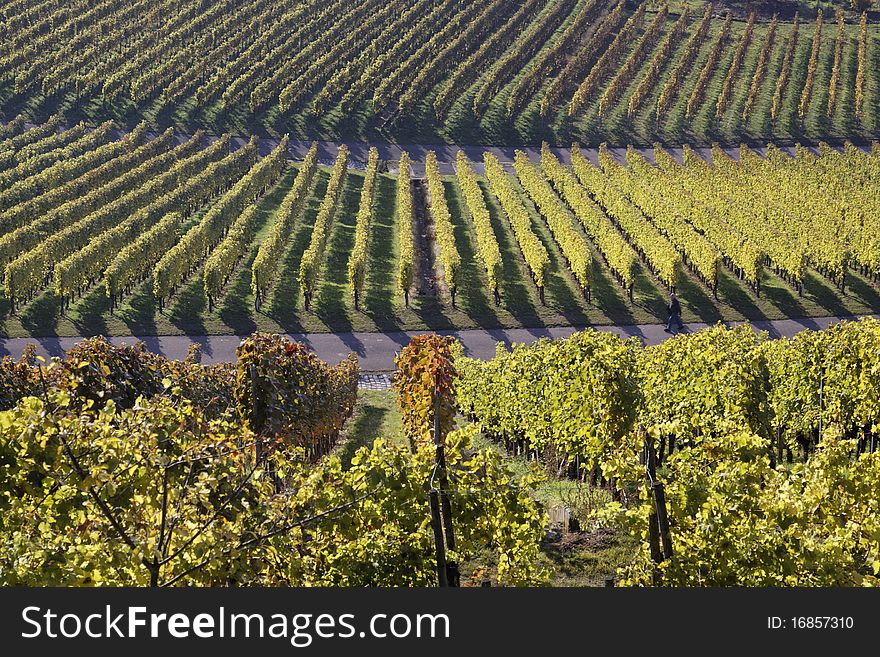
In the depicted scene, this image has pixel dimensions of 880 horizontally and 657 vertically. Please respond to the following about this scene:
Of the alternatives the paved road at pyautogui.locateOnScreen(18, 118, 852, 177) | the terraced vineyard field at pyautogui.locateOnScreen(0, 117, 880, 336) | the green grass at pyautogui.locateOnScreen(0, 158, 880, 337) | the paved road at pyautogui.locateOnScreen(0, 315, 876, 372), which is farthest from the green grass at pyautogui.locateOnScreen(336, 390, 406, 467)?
the paved road at pyautogui.locateOnScreen(18, 118, 852, 177)

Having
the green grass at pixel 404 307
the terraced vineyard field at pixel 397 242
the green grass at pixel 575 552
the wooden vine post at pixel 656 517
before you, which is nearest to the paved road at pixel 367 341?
the green grass at pixel 404 307

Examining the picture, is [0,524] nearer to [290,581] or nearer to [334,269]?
[290,581]

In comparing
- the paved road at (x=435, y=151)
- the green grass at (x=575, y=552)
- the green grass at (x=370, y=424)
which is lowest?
the green grass at (x=575, y=552)

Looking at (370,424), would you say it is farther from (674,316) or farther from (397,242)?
(397,242)

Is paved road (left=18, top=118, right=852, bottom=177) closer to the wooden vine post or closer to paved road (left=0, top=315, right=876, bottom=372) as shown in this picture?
paved road (left=0, top=315, right=876, bottom=372)

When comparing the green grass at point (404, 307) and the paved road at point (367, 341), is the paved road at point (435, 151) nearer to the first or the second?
the green grass at point (404, 307)

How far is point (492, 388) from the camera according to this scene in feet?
123

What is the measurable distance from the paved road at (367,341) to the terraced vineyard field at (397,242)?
41.8 inches

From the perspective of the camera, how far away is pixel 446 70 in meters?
124

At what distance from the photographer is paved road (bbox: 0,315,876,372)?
53500 mm

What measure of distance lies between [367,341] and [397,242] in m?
18.9

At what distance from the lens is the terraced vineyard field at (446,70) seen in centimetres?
10788

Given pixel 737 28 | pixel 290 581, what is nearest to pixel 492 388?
pixel 290 581

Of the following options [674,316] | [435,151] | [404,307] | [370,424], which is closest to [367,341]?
[404,307]
